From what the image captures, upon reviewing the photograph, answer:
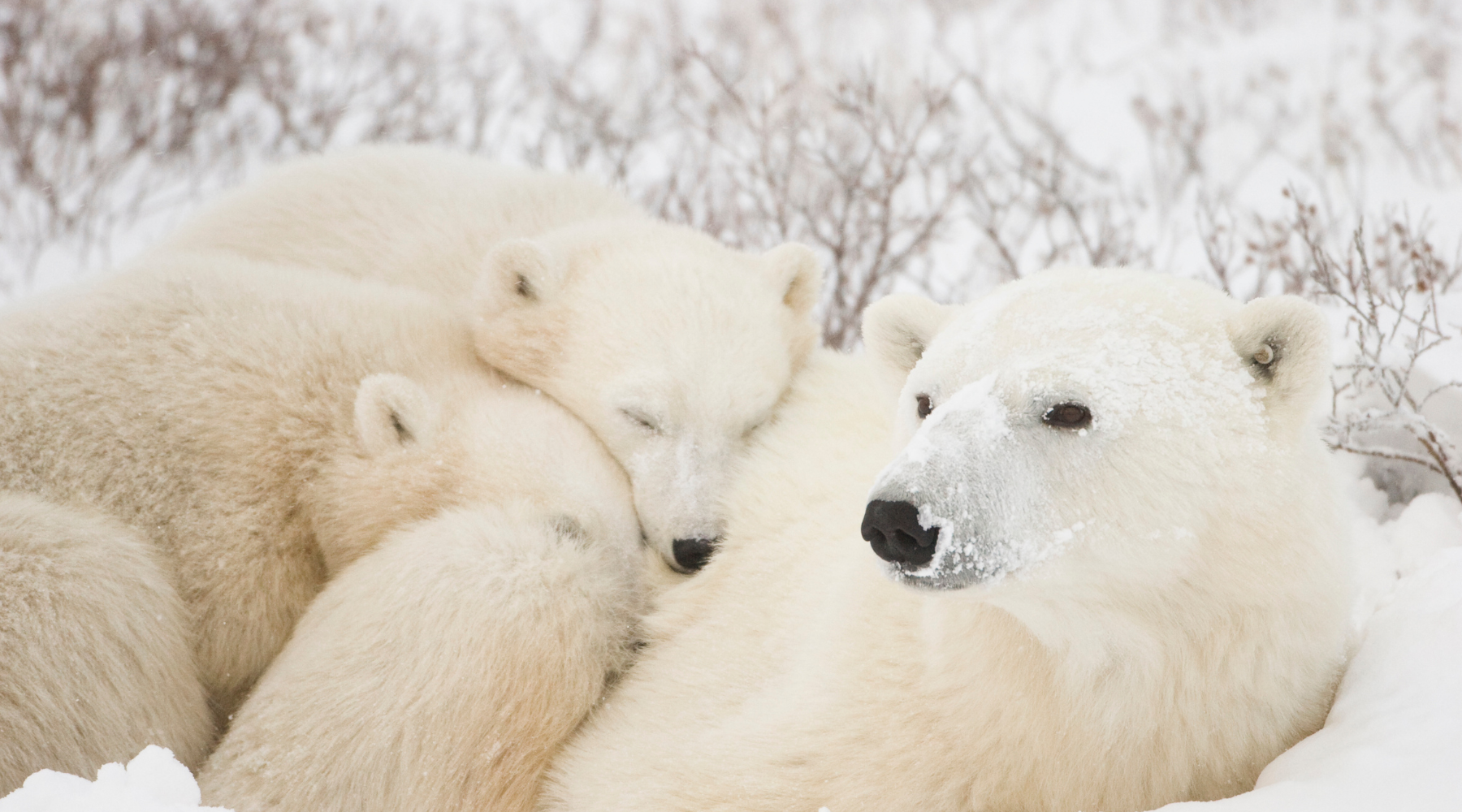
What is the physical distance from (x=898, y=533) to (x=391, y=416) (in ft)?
4.22

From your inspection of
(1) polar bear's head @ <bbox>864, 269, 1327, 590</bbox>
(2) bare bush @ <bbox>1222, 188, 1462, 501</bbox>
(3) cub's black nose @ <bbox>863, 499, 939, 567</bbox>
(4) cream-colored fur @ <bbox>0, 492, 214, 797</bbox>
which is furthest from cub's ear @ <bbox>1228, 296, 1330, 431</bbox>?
(4) cream-colored fur @ <bbox>0, 492, 214, 797</bbox>

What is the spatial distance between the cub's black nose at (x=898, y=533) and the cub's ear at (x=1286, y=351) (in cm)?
59

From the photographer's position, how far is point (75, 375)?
7.66ft

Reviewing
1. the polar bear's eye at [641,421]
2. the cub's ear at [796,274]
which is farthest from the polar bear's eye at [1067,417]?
the cub's ear at [796,274]

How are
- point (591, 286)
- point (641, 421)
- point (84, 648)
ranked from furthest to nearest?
point (591, 286), point (641, 421), point (84, 648)

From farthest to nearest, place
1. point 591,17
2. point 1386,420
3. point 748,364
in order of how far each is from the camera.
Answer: point 591,17
point 748,364
point 1386,420

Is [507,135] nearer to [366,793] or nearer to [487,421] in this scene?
[487,421]

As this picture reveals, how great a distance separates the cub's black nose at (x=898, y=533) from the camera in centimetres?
150

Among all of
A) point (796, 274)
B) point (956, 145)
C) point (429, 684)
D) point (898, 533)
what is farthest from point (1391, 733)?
point (956, 145)

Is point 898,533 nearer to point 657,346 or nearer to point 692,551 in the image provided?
point 692,551

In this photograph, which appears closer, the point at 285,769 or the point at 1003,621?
the point at 1003,621

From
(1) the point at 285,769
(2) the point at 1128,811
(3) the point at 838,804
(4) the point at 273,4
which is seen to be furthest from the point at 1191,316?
(4) the point at 273,4

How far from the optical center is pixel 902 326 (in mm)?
2029

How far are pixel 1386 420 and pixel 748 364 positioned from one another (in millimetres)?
1399
